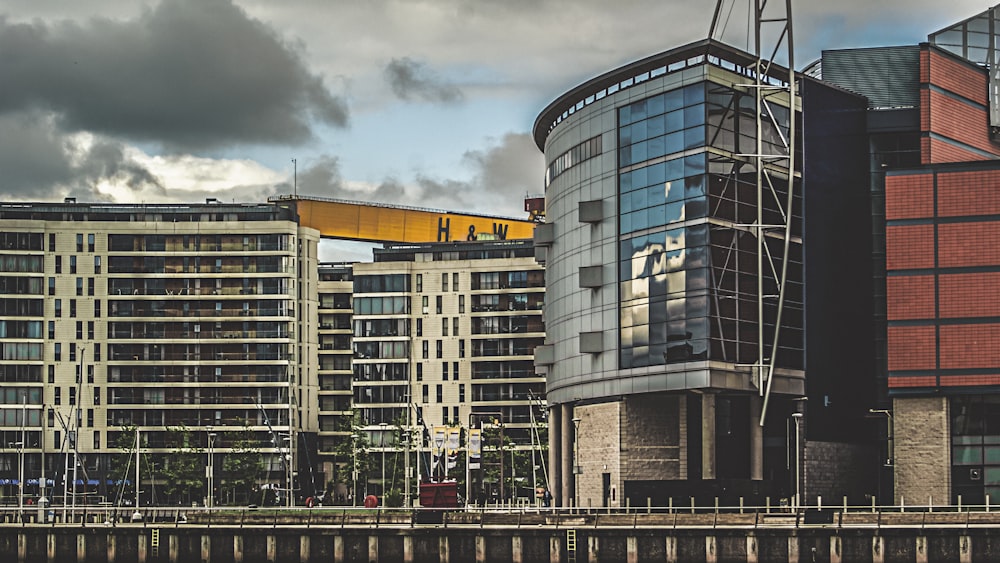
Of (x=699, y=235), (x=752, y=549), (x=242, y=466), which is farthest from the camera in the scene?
(x=242, y=466)

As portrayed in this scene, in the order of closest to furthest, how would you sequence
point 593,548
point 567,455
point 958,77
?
1. point 593,548
2. point 958,77
3. point 567,455

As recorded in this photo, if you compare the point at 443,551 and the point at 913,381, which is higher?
the point at 913,381

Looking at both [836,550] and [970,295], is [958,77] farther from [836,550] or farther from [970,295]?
[836,550]

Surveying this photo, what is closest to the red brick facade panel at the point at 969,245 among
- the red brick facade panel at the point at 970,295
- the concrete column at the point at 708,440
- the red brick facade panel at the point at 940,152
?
the red brick facade panel at the point at 970,295

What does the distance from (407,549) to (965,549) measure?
3599 cm

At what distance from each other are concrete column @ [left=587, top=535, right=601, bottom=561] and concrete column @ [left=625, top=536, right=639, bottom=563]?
1.87 m

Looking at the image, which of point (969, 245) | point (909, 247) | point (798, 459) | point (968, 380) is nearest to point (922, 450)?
point (968, 380)

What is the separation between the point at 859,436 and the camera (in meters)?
125

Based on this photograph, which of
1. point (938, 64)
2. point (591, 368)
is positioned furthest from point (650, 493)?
point (938, 64)

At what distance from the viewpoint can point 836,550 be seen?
307 feet

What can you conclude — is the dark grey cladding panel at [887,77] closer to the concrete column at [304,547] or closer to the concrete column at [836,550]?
the concrete column at [836,550]

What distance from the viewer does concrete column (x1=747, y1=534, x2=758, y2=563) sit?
309ft

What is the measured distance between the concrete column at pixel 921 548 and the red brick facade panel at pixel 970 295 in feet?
89.8

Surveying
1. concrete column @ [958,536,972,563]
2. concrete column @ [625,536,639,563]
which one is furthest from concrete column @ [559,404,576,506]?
concrete column @ [958,536,972,563]
